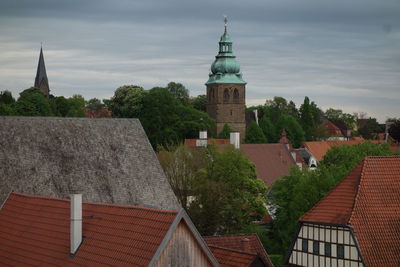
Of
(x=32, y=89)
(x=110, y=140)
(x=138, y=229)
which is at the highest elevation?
(x=32, y=89)

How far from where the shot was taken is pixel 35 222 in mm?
24969

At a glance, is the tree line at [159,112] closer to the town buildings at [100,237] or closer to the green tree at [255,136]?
the green tree at [255,136]

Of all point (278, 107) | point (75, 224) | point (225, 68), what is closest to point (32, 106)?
point (225, 68)

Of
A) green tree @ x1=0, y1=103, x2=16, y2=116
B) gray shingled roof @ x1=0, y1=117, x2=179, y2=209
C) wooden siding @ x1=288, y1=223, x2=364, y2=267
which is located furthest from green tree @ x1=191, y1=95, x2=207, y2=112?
wooden siding @ x1=288, y1=223, x2=364, y2=267

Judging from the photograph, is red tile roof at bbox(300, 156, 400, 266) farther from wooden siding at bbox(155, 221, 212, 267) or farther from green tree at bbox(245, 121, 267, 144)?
green tree at bbox(245, 121, 267, 144)

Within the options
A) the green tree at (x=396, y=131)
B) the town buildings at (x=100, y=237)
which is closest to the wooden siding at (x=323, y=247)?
the town buildings at (x=100, y=237)

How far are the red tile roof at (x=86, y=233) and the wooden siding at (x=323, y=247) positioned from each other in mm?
11401

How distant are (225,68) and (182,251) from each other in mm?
106408

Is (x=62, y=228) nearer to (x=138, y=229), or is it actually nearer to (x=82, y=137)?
(x=138, y=229)

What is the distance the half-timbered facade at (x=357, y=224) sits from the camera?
28.9m

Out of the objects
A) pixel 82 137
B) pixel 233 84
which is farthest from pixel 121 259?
pixel 233 84

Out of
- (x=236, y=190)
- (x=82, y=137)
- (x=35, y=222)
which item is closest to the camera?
(x=35, y=222)

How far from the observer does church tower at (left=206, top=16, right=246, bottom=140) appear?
411 ft

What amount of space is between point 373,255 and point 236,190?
23.4m
